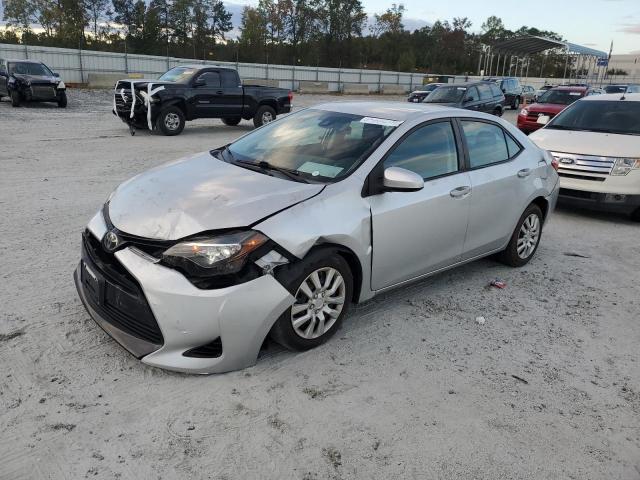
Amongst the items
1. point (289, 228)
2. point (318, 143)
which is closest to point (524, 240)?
point (318, 143)

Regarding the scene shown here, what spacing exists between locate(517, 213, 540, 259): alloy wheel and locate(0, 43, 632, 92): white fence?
29.7 metres

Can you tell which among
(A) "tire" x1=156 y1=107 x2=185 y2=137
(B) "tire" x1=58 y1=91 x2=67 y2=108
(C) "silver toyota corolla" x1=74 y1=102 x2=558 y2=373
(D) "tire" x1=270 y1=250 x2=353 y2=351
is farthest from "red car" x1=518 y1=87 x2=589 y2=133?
(B) "tire" x1=58 y1=91 x2=67 y2=108

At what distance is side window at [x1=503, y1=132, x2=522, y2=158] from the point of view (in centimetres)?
512

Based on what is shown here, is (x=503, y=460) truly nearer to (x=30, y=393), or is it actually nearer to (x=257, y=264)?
(x=257, y=264)

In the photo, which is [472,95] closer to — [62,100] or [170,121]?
[170,121]

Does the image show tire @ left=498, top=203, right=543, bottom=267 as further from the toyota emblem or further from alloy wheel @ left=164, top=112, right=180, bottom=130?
alloy wheel @ left=164, top=112, right=180, bottom=130

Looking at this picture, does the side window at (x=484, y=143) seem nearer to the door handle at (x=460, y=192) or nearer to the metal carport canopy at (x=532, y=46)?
the door handle at (x=460, y=192)

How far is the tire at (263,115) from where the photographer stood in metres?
16.0

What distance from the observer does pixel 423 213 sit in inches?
159

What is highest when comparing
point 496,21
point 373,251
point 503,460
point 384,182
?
point 496,21

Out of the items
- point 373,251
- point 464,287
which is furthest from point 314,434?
point 464,287

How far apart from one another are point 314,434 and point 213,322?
820 mm

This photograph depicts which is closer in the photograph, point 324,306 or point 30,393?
point 30,393

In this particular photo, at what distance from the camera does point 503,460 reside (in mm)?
2688
